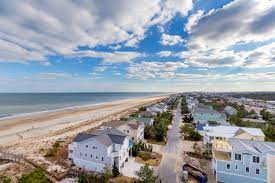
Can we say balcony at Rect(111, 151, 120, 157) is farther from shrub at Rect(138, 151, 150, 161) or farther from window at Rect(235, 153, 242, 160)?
window at Rect(235, 153, 242, 160)

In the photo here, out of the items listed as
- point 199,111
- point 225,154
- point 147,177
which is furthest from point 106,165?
point 199,111

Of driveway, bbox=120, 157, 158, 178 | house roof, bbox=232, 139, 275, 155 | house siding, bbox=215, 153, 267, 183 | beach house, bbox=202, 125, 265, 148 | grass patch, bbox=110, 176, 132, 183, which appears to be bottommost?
grass patch, bbox=110, 176, 132, 183

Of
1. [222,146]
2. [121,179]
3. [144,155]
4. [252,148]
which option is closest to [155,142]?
[144,155]

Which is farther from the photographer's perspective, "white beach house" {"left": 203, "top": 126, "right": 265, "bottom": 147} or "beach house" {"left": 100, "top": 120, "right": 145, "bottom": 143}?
"beach house" {"left": 100, "top": 120, "right": 145, "bottom": 143}

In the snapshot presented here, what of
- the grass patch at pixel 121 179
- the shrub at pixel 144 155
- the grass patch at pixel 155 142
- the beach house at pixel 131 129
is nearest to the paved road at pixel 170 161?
the grass patch at pixel 155 142

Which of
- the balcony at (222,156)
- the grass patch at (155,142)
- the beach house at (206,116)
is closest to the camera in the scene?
the balcony at (222,156)

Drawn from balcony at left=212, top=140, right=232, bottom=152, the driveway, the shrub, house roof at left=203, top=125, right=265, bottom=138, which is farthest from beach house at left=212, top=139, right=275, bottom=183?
house roof at left=203, top=125, right=265, bottom=138

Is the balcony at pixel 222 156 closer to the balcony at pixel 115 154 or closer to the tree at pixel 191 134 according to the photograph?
the balcony at pixel 115 154
